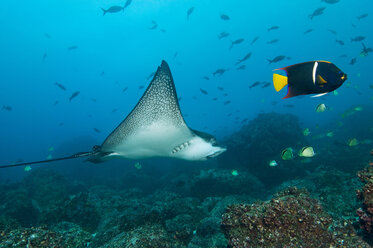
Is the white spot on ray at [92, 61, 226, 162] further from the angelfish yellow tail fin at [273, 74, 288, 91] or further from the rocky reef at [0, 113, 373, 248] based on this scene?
the angelfish yellow tail fin at [273, 74, 288, 91]

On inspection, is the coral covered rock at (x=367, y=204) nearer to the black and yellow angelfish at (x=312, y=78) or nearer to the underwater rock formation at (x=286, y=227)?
the underwater rock formation at (x=286, y=227)

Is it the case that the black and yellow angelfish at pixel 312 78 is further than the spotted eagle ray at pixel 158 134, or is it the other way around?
the spotted eagle ray at pixel 158 134

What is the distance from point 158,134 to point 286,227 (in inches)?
95.2

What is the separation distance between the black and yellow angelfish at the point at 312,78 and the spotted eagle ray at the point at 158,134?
176cm

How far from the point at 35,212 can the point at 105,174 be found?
13559mm

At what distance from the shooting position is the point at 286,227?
2.16 meters

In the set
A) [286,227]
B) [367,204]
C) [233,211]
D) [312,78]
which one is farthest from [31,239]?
[367,204]

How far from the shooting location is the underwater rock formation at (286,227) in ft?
6.84

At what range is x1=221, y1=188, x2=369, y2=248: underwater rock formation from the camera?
6.84 feet

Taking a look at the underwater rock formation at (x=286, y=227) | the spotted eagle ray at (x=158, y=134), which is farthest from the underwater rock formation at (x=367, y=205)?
the spotted eagle ray at (x=158, y=134)

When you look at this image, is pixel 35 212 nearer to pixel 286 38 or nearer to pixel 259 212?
pixel 259 212

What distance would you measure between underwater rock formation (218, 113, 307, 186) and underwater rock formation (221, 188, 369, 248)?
27.1ft

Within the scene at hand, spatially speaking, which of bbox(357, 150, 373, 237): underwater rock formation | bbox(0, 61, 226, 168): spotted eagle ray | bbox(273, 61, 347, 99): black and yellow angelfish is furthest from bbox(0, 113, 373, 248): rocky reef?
bbox(0, 61, 226, 168): spotted eagle ray

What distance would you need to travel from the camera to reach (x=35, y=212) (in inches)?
348
